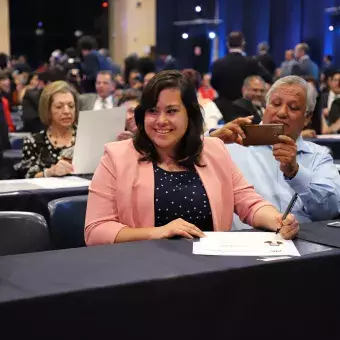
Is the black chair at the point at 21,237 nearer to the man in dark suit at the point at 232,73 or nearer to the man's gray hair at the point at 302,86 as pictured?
the man's gray hair at the point at 302,86

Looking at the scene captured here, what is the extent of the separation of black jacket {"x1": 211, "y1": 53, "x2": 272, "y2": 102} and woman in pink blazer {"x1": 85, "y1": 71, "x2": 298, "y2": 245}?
424 cm

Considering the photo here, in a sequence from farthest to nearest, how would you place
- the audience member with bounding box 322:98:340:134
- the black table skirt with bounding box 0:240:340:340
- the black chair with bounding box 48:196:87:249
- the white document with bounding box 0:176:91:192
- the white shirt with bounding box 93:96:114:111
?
the white shirt with bounding box 93:96:114:111, the audience member with bounding box 322:98:340:134, the white document with bounding box 0:176:91:192, the black chair with bounding box 48:196:87:249, the black table skirt with bounding box 0:240:340:340

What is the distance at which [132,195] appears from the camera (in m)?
2.11

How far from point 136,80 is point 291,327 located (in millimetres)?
8137

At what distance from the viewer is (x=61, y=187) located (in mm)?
3256

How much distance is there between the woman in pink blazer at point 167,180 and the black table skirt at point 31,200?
41.3 inches

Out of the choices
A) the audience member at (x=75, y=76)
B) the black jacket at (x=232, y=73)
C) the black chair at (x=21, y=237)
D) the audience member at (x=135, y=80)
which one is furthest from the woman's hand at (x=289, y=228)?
the audience member at (x=135, y=80)

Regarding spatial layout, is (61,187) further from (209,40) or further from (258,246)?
(209,40)

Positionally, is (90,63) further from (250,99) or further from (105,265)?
(105,265)

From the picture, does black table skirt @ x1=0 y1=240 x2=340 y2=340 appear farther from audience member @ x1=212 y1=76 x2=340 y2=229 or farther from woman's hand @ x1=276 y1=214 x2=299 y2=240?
audience member @ x1=212 y1=76 x2=340 y2=229

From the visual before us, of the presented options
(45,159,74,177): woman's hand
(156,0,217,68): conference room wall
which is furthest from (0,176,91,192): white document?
(156,0,217,68): conference room wall

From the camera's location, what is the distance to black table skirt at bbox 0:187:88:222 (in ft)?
10.2

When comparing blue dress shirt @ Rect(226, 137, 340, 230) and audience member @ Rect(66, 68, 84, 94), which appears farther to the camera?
audience member @ Rect(66, 68, 84, 94)

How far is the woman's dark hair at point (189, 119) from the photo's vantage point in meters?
2.17
